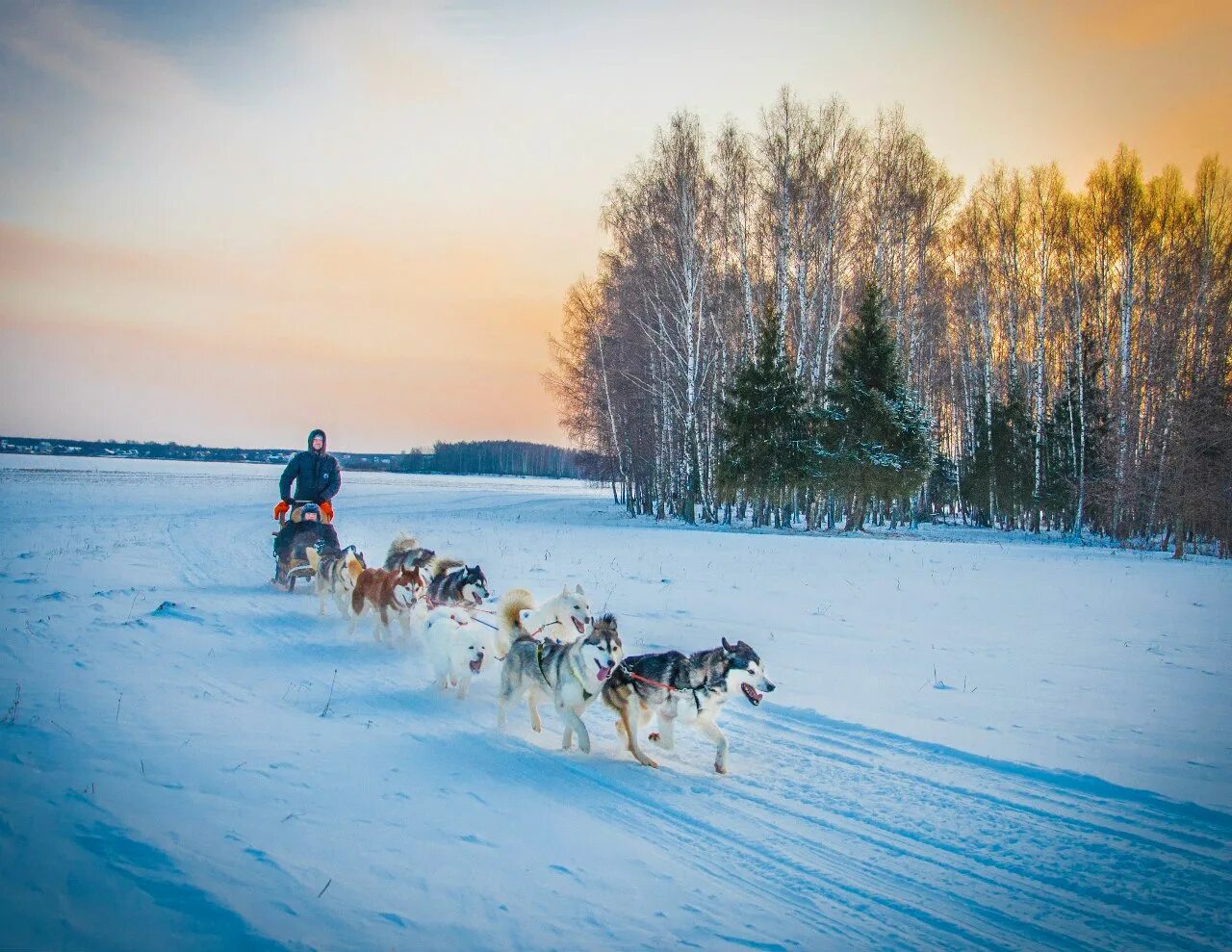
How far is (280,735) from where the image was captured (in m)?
4.23

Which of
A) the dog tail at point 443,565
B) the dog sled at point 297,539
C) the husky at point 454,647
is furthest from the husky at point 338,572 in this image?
the husky at point 454,647

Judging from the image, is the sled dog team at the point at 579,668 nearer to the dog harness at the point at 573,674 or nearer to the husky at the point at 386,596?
the dog harness at the point at 573,674

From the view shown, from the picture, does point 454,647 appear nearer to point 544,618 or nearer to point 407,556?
point 544,618

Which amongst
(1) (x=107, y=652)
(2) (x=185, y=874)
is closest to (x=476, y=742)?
(2) (x=185, y=874)

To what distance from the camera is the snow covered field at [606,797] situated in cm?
255

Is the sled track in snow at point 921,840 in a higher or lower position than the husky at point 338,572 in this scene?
lower

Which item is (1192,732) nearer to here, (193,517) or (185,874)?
(185,874)

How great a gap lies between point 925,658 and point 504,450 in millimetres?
117158

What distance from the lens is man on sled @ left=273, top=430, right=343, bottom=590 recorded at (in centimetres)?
984

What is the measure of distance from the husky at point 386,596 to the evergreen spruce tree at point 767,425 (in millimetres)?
15898

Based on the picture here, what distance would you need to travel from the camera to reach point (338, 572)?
8.09 metres

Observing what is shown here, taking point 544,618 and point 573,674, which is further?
point 544,618

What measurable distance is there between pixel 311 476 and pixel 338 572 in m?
2.90

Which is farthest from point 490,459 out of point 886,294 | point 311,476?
point 311,476
